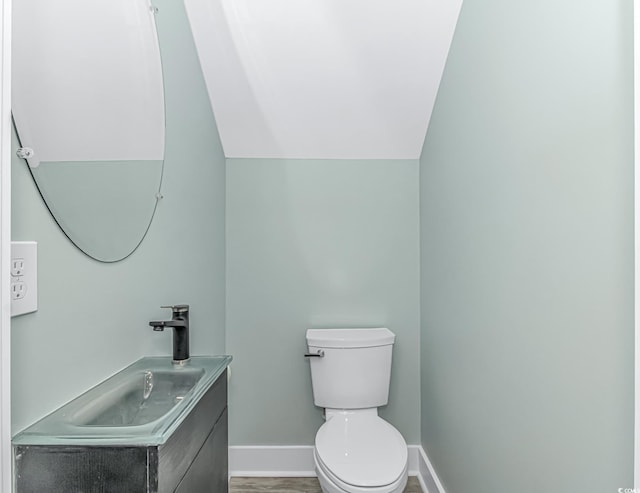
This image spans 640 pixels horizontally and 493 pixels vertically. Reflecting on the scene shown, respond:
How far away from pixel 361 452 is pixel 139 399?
98 cm

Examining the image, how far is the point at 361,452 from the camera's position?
1756mm

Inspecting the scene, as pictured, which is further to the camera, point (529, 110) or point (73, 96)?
point (529, 110)

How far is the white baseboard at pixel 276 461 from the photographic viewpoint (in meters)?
2.28

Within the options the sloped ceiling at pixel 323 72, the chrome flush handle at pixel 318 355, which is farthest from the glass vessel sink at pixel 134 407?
the sloped ceiling at pixel 323 72

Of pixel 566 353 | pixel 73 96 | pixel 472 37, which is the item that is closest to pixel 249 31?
pixel 472 37

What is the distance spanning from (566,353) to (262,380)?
166 cm

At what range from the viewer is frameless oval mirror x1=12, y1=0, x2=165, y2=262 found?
847mm

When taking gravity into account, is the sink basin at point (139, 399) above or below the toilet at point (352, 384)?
above

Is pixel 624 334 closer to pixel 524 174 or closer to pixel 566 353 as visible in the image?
pixel 566 353

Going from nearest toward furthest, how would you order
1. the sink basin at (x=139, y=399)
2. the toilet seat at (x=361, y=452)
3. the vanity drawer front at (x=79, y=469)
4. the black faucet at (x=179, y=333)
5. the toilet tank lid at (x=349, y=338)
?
the vanity drawer front at (x=79, y=469) → the sink basin at (x=139, y=399) → the black faucet at (x=179, y=333) → the toilet seat at (x=361, y=452) → the toilet tank lid at (x=349, y=338)

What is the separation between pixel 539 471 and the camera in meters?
1.07

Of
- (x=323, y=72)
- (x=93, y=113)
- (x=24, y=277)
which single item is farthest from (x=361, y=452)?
(x=323, y=72)

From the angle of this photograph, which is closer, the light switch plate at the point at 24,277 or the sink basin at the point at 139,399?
the light switch plate at the point at 24,277

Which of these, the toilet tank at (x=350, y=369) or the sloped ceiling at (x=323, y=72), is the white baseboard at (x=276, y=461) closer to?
the toilet tank at (x=350, y=369)
